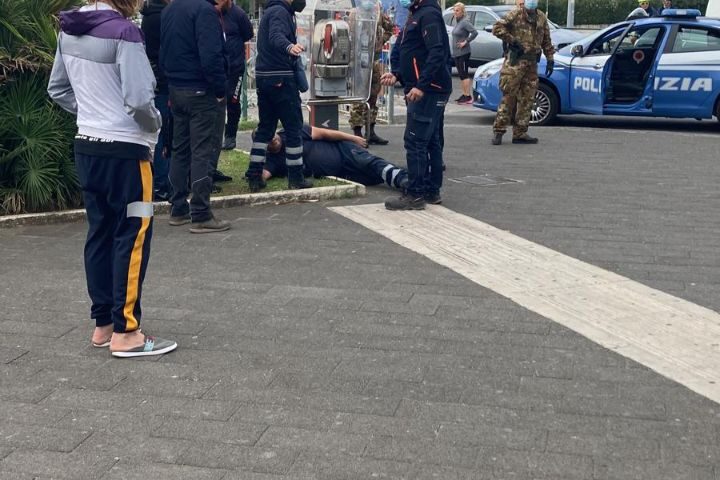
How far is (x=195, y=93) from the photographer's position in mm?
7273

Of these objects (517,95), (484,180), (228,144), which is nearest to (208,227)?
(484,180)

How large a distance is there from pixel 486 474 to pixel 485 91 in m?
11.5

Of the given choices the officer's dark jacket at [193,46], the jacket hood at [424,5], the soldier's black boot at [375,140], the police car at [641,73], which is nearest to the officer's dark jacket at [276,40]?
the officer's dark jacket at [193,46]

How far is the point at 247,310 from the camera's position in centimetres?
554

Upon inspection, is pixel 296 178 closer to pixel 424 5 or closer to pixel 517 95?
pixel 424 5

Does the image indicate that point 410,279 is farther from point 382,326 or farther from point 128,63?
point 128,63

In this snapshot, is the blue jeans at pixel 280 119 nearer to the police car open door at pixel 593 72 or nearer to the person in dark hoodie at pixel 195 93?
the person in dark hoodie at pixel 195 93

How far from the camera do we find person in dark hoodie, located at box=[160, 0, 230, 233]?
709cm

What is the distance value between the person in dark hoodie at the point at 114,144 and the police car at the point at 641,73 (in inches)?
401

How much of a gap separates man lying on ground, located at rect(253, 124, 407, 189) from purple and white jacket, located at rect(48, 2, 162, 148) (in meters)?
4.42

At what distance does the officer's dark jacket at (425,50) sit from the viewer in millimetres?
7980

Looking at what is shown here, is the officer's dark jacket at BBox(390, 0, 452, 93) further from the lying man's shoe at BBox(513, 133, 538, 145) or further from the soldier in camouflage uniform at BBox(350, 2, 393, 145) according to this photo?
the lying man's shoe at BBox(513, 133, 538, 145)

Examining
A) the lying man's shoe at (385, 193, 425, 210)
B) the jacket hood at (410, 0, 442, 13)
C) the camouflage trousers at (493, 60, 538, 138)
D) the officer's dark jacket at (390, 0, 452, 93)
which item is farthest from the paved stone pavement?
the camouflage trousers at (493, 60, 538, 138)

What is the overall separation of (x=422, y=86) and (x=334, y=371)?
3967mm
